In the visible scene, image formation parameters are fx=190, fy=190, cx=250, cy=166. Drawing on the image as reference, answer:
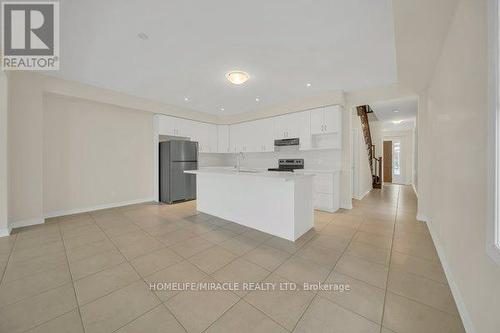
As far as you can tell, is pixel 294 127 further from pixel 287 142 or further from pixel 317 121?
pixel 317 121

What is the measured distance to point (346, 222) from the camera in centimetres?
352

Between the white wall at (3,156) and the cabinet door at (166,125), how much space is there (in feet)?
8.39

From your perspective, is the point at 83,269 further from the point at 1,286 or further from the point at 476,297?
the point at 476,297

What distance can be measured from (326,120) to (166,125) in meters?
4.13

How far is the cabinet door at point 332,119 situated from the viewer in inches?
166

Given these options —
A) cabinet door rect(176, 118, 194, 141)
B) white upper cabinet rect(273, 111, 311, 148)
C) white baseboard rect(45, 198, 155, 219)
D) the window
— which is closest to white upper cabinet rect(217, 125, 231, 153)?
cabinet door rect(176, 118, 194, 141)

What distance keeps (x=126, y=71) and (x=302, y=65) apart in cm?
301

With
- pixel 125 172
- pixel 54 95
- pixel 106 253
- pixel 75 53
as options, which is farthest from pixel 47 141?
pixel 106 253

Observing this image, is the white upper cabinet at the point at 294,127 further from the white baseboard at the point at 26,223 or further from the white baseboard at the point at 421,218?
the white baseboard at the point at 26,223

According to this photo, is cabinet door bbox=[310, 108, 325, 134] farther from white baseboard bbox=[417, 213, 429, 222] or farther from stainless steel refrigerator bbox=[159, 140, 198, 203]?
stainless steel refrigerator bbox=[159, 140, 198, 203]

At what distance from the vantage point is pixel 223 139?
A: 6613 mm

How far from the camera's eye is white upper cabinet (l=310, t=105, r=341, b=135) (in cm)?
423

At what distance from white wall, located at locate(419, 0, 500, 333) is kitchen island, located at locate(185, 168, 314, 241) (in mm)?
1550

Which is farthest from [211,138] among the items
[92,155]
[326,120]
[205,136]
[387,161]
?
[387,161]
